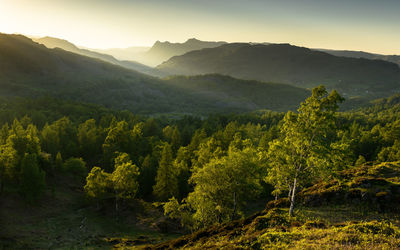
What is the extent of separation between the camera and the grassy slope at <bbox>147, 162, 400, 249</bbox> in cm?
1842

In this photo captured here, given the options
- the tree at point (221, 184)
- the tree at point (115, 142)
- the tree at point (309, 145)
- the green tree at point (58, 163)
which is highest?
the tree at point (309, 145)

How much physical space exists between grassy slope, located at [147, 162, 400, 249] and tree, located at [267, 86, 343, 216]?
3.08 metres

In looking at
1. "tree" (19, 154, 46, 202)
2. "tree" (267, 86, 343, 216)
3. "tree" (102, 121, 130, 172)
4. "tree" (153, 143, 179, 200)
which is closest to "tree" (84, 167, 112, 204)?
"tree" (19, 154, 46, 202)

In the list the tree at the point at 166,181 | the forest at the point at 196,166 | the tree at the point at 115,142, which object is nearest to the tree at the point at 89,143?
the forest at the point at 196,166

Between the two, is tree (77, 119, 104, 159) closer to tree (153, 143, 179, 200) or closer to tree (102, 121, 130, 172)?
tree (102, 121, 130, 172)

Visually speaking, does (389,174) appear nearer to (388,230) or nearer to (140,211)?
(388,230)

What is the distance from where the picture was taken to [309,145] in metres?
26.2

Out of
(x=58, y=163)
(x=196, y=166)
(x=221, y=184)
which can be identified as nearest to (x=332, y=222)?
(x=221, y=184)

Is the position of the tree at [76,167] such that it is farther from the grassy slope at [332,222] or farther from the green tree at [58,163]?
the grassy slope at [332,222]

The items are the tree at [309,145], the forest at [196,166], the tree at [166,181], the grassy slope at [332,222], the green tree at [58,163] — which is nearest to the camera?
the grassy slope at [332,222]

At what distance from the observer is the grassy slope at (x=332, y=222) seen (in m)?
18.4

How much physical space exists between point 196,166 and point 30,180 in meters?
38.1

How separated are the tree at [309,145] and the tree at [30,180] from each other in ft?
174

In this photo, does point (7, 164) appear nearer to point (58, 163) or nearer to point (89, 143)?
point (58, 163)
